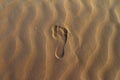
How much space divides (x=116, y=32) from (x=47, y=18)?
0.94m

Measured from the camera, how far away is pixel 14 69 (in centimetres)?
297

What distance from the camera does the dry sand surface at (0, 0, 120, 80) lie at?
2994 millimetres

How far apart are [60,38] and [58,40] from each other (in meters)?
0.05

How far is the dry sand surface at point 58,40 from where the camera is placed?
2994 millimetres

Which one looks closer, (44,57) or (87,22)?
(44,57)

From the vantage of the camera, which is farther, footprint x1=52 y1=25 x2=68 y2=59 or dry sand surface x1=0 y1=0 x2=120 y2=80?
footprint x1=52 y1=25 x2=68 y2=59

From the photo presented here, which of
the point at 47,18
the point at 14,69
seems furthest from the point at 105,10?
Result: the point at 14,69

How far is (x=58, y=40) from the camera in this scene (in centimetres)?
323

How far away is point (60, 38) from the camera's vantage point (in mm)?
3262

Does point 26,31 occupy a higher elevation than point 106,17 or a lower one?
lower

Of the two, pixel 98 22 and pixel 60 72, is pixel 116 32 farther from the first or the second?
pixel 60 72

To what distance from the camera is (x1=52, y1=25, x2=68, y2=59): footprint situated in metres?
3.12

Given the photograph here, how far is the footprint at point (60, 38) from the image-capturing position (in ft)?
10.2

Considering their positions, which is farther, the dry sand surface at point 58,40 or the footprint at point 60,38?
the footprint at point 60,38
